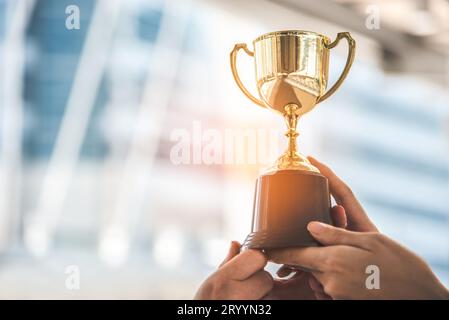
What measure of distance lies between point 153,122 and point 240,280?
217 inches

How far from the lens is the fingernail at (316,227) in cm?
147

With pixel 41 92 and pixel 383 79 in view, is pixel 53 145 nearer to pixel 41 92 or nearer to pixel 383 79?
pixel 41 92

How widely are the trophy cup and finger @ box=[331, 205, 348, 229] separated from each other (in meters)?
0.03

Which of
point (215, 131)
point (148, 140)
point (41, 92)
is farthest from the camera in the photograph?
point (41, 92)

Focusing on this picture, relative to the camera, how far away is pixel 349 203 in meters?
1.62

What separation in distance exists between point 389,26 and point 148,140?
10.0 feet

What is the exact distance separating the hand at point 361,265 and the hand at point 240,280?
7cm
